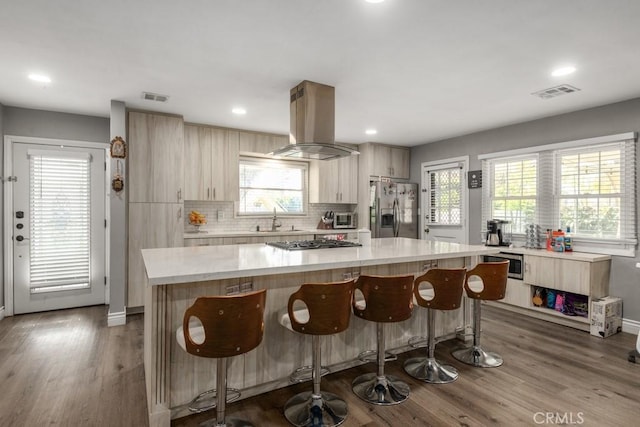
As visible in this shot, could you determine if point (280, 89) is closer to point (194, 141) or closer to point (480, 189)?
point (194, 141)

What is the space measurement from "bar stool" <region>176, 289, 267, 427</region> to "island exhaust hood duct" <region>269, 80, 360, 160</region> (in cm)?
179

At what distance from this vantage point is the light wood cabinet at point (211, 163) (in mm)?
4988

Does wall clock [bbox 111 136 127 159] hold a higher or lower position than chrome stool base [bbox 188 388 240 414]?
higher

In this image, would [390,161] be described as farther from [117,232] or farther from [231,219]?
[117,232]

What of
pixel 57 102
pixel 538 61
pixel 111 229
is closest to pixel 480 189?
pixel 538 61

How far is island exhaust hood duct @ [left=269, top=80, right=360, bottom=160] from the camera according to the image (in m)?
3.28

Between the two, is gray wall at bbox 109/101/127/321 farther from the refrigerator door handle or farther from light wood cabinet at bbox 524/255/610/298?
light wood cabinet at bbox 524/255/610/298

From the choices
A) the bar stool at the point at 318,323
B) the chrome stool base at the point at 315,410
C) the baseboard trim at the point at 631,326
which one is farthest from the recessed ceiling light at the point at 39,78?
the baseboard trim at the point at 631,326

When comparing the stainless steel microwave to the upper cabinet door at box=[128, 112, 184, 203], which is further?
the stainless steel microwave

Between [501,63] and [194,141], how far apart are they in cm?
394

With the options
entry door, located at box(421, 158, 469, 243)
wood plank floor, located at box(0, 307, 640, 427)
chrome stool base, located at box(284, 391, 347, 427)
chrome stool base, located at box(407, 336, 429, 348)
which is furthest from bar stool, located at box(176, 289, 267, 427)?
entry door, located at box(421, 158, 469, 243)

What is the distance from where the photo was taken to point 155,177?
4414mm

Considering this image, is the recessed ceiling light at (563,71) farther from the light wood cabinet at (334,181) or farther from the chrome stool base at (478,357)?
the light wood cabinet at (334,181)

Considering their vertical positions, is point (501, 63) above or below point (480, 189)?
above
